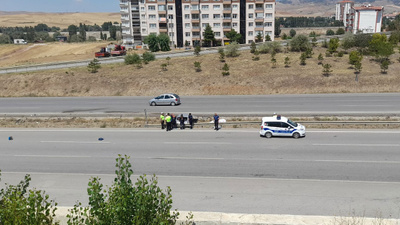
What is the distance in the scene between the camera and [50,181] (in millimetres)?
15906

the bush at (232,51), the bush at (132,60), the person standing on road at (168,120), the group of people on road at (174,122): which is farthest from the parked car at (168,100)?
the bush at (232,51)

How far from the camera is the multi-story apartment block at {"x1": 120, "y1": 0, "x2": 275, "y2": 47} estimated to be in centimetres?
7875

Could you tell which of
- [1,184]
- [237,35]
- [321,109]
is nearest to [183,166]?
[1,184]

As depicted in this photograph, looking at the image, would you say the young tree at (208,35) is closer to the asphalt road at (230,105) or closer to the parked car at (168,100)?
the asphalt road at (230,105)

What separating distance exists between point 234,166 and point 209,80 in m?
27.0

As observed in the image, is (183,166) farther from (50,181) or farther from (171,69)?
(171,69)

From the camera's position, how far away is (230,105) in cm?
3241

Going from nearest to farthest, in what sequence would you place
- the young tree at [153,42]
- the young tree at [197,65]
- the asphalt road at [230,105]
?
the asphalt road at [230,105], the young tree at [197,65], the young tree at [153,42]

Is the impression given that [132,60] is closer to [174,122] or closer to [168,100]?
[168,100]

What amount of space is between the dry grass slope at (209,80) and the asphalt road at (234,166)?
17.3 m

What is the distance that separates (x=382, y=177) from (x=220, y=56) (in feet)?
128

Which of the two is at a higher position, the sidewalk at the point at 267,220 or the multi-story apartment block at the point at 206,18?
the multi-story apartment block at the point at 206,18

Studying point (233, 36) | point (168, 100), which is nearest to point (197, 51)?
point (168, 100)

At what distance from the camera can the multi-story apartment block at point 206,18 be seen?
258ft
